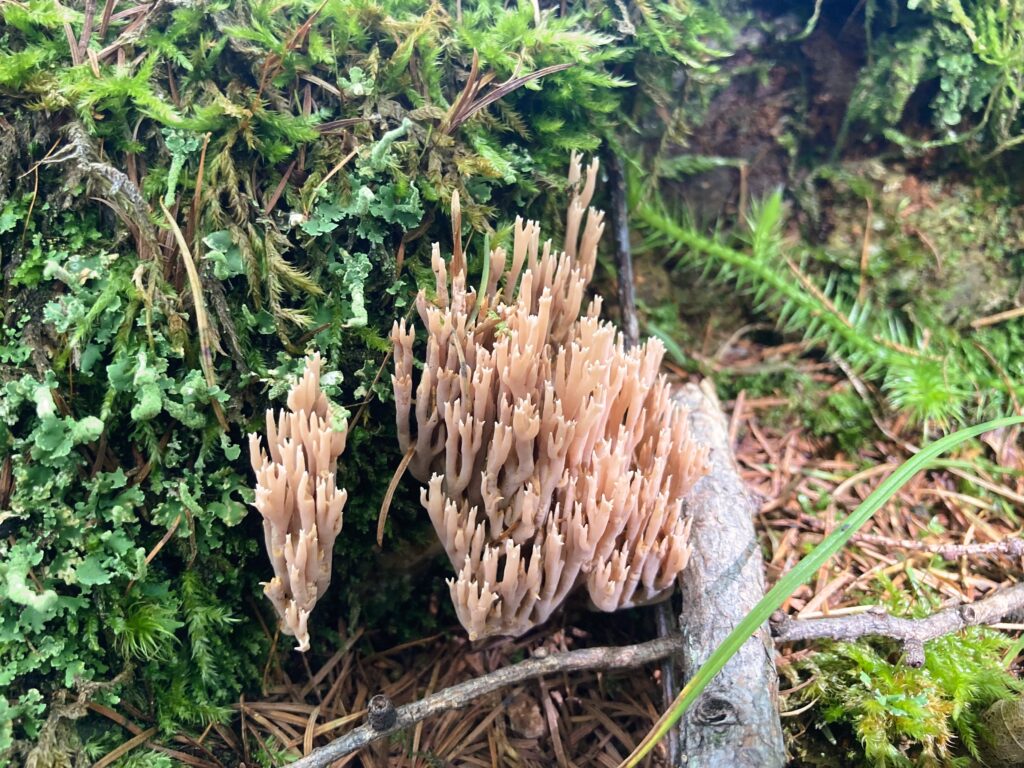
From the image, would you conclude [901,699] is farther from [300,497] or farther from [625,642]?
[300,497]

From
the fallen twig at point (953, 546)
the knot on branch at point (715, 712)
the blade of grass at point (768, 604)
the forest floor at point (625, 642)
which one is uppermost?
the blade of grass at point (768, 604)

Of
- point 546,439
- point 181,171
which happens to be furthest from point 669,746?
point 181,171

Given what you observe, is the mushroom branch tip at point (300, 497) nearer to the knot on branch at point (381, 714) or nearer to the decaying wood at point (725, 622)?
the knot on branch at point (381, 714)

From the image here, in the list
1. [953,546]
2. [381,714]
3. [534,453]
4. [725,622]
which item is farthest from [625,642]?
[953,546]

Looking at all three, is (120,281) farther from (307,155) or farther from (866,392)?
(866,392)

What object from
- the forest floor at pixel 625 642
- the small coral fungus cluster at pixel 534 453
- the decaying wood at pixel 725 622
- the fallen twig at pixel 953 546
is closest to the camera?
the decaying wood at pixel 725 622

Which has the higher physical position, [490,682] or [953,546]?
[953,546]

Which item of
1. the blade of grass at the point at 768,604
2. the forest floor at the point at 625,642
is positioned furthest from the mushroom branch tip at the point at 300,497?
the blade of grass at the point at 768,604
